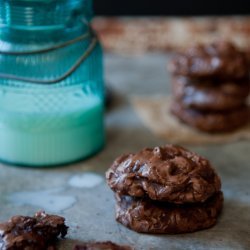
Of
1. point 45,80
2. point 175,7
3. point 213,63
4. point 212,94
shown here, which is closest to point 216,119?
point 212,94

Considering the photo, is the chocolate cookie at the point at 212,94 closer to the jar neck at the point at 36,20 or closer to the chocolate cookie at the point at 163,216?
the jar neck at the point at 36,20

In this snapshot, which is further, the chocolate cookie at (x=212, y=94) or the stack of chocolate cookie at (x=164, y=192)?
the chocolate cookie at (x=212, y=94)

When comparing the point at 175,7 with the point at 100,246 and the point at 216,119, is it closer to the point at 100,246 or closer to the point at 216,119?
the point at 216,119

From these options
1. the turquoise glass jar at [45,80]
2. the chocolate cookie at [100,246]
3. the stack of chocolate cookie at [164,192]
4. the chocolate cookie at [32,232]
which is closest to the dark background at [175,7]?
the turquoise glass jar at [45,80]

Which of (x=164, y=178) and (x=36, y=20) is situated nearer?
(x=164, y=178)

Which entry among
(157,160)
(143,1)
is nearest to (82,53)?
(157,160)

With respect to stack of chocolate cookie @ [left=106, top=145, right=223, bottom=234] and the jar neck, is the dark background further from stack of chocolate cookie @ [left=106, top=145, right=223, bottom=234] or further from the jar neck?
stack of chocolate cookie @ [left=106, top=145, right=223, bottom=234]
